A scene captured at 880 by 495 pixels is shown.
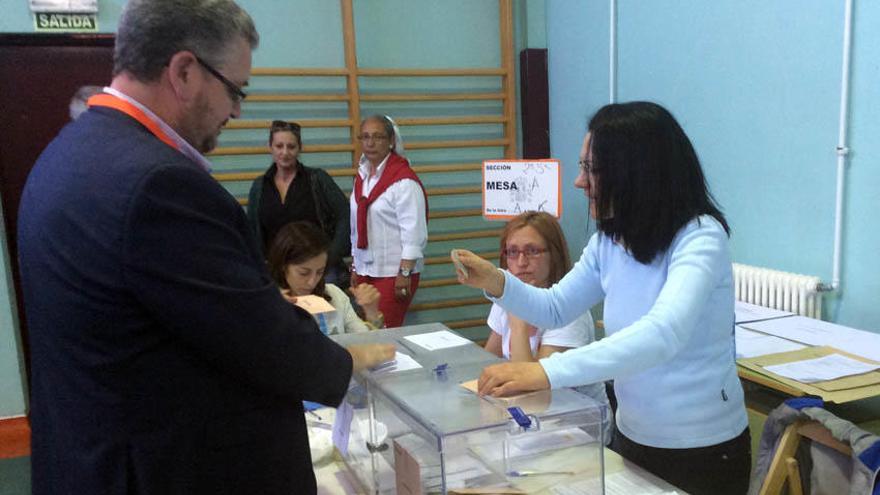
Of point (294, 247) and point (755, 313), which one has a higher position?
point (294, 247)

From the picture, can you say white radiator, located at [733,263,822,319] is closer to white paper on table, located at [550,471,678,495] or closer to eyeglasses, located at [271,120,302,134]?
white paper on table, located at [550,471,678,495]

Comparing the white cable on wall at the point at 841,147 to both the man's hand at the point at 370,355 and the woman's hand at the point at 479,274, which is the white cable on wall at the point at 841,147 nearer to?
the woman's hand at the point at 479,274

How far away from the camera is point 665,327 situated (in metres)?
1.15

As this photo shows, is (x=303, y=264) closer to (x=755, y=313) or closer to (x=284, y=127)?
(x=284, y=127)

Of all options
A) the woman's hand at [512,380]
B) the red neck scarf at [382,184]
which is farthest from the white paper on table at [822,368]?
the red neck scarf at [382,184]

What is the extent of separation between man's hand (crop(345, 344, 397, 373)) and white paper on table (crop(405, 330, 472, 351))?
17cm

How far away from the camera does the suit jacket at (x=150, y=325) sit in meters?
0.81

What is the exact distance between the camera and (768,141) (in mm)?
2941

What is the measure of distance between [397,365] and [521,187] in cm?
201

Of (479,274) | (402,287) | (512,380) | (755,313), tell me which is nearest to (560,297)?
(479,274)

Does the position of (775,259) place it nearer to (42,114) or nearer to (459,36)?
(459,36)

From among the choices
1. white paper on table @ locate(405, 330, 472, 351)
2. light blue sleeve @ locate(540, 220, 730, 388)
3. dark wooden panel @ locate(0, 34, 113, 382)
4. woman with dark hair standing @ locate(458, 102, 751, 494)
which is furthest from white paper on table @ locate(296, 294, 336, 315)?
dark wooden panel @ locate(0, 34, 113, 382)

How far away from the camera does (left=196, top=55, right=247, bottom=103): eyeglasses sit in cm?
93

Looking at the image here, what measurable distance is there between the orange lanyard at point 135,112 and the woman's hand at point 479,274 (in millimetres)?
703
